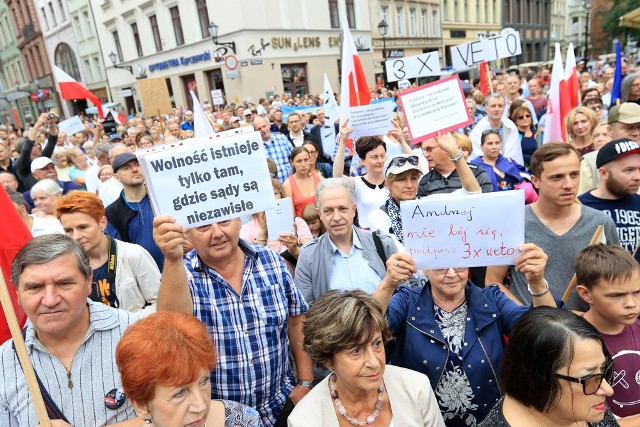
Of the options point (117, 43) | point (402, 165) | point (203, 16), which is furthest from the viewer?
point (117, 43)

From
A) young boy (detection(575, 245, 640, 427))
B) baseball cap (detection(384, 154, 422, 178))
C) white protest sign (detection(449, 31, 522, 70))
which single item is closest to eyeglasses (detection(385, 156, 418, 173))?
baseball cap (detection(384, 154, 422, 178))

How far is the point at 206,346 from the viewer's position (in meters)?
1.59

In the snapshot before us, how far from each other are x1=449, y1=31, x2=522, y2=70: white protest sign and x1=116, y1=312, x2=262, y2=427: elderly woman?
707cm

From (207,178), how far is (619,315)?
1932mm

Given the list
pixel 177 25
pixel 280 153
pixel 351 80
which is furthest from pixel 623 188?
pixel 177 25

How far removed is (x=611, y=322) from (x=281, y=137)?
522 centimetres

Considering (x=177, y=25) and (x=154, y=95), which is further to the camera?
(x=177, y=25)

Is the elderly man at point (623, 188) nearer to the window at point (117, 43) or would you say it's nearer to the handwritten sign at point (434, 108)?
the handwritten sign at point (434, 108)

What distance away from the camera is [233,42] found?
73.6 feet

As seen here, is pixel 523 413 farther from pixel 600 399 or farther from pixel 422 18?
pixel 422 18

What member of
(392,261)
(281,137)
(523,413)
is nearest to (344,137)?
(281,137)

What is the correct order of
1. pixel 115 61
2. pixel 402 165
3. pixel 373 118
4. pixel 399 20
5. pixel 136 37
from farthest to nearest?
Result: pixel 399 20, pixel 115 61, pixel 136 37, pixel 373 118, pixel 402 165

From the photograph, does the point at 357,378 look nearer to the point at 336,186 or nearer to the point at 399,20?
the point at 336,186

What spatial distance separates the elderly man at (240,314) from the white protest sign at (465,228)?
0.75 m
